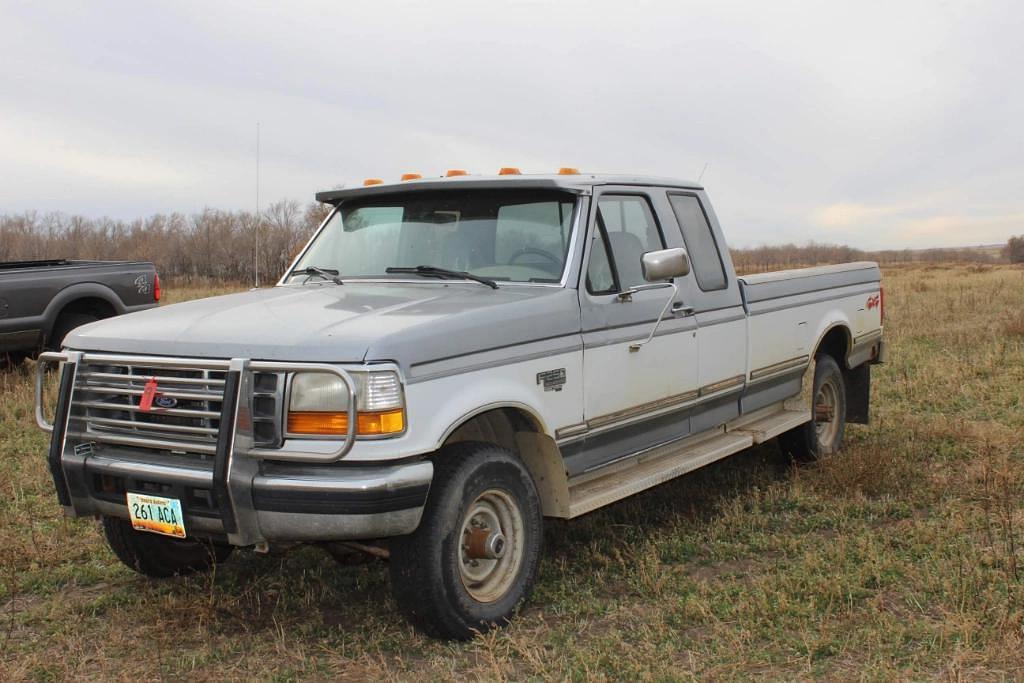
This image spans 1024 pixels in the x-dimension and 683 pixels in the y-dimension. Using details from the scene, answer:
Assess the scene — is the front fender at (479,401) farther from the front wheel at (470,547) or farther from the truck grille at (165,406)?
the truck grille at (165,406)

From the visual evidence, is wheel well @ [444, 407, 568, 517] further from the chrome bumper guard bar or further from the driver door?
the chrome bumper guard bar

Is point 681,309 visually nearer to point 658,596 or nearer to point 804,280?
point 658,596

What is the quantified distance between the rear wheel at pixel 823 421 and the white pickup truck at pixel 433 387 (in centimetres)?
110

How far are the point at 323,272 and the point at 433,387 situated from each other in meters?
1.75

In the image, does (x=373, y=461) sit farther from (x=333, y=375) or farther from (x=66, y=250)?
(x=66, y=250)

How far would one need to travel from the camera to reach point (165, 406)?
13.7ft

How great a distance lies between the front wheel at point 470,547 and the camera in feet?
13.5

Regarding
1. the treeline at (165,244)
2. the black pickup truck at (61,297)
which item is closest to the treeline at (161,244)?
the treeline at (165,244)

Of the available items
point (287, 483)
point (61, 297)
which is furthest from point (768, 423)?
point (61, 297)

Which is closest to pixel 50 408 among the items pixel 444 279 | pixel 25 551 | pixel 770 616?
pixel 25 551

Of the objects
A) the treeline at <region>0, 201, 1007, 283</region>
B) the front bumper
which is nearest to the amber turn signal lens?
the front bumper

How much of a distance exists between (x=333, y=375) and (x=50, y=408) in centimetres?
660

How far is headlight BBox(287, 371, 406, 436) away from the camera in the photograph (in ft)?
12.6

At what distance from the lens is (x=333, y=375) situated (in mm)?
3918
